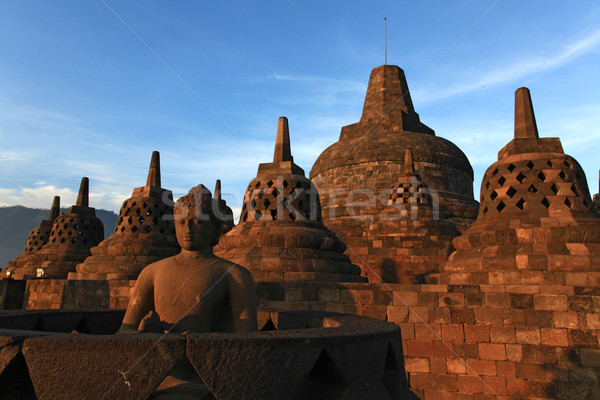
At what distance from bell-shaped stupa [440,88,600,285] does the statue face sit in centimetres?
507

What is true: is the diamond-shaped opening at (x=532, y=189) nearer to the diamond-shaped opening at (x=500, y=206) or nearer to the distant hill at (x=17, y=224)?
the diamond-shaped opening at (x=500, y=206)

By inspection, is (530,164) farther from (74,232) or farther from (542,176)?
(74,232)

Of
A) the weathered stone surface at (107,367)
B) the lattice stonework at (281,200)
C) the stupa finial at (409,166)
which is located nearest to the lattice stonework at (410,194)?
the stupa finial at (409,166)

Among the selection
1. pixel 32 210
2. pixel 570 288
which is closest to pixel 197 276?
pixel 570 288

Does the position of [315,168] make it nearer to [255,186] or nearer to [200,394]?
[255,186]

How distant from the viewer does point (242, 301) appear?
269 cm

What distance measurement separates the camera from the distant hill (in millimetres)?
113381

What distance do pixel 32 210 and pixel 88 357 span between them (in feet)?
568

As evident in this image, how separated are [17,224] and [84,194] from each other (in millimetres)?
148503

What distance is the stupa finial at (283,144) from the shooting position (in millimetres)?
9210

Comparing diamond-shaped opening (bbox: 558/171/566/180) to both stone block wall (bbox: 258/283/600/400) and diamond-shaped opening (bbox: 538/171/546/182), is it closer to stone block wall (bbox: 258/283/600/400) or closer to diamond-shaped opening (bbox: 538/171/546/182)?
diamond-shaped opening (bbox: 538/171/546/182)

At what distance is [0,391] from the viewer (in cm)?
191

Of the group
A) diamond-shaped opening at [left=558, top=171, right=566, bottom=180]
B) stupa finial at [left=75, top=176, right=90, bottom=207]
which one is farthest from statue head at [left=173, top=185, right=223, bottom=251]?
stupa finial at [left=75, top=176, right=90, bottom=207]

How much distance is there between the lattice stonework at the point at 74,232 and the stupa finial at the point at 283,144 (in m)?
9.70
